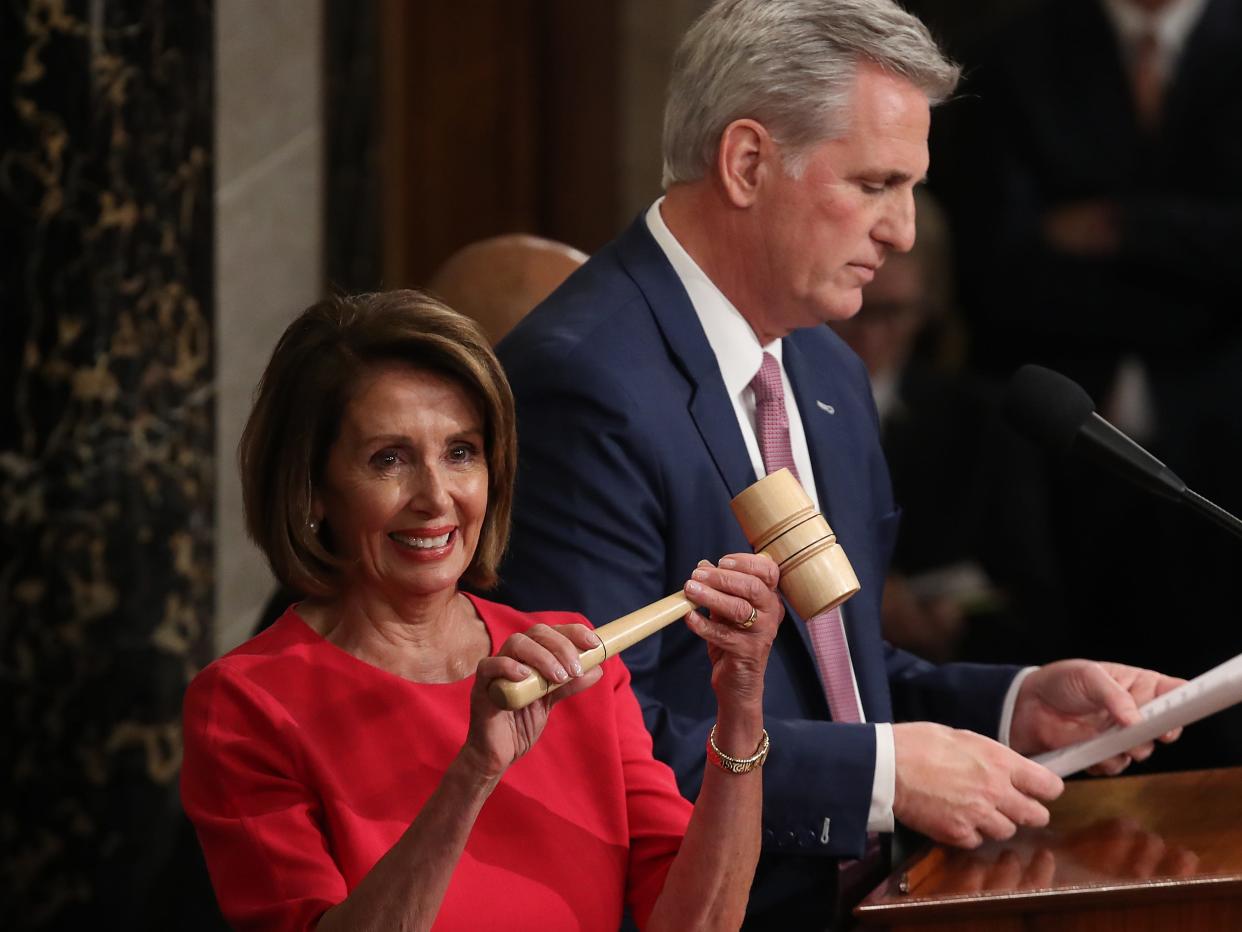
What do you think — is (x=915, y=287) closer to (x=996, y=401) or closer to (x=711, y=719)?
(x=996, y=401)

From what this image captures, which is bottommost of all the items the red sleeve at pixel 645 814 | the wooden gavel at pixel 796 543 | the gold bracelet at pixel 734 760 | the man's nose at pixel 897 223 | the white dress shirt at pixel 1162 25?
the red sleeve at pixel 645 814

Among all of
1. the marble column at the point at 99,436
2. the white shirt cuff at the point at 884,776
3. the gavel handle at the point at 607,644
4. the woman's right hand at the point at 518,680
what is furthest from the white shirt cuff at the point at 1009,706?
the marble column at the point at 99,436

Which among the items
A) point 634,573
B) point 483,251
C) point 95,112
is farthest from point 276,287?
point 634,573

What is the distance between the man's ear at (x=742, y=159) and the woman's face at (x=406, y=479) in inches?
31.9

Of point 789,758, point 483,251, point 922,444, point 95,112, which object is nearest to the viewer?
point 789,758

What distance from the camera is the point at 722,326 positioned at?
108 inches

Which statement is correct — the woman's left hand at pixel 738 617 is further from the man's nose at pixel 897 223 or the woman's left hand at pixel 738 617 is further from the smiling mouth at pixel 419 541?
the man's nose at pixel 897 223

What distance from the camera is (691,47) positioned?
280cm

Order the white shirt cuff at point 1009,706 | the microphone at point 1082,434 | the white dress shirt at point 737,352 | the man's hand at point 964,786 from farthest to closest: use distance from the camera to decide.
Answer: the white shirt cuff at point 1009,706 < the white dress shirt at point 737,352 < the man's hand at point 964,786 < the microphone at point 1082,434

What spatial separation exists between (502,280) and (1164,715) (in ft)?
4.37

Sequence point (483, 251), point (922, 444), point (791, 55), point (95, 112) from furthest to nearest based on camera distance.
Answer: point (922, 444)
point (95, 112)
point (483, 251)
point (791, 55)

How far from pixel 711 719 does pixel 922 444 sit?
9.62ft

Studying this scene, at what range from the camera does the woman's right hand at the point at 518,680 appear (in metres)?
1.78

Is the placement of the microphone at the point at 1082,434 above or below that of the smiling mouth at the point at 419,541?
above
